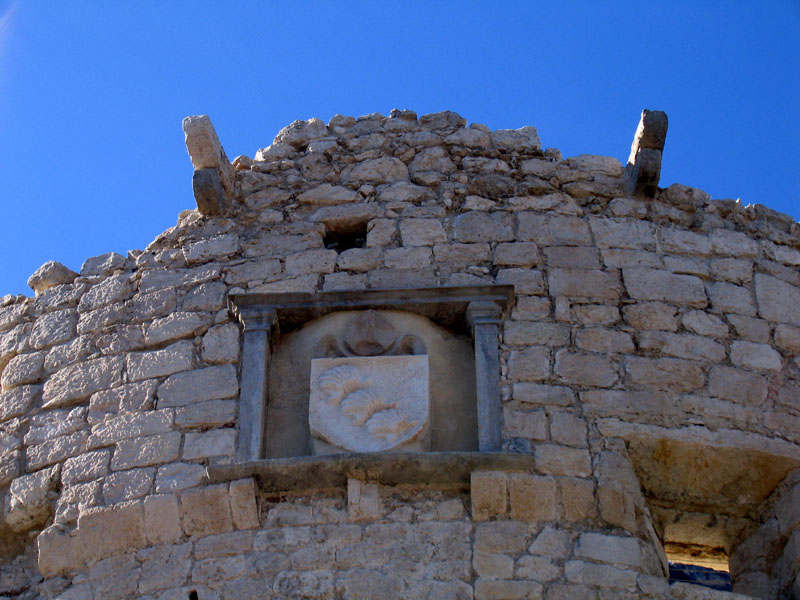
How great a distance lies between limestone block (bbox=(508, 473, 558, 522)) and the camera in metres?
5.81

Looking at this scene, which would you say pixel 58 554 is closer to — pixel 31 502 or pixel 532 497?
pixel 31 502

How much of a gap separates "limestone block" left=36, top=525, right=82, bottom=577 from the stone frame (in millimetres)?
872

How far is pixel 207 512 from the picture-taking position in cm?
594

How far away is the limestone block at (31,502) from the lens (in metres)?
6.32

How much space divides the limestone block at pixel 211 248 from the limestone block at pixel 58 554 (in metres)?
1.68

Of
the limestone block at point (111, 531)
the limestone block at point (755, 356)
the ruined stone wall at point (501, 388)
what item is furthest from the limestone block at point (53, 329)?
the limestone block at point (755, 356)

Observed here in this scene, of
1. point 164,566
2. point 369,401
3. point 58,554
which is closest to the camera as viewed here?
point 164,566

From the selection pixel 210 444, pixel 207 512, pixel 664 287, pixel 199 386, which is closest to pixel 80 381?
Answer: pixel 199 386

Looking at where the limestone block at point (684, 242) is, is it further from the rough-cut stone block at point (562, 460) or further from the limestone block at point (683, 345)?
the rough-cut stone block at point (562, 460)

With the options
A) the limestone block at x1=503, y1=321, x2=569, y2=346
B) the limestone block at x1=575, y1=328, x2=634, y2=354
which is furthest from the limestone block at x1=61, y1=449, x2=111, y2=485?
the limestone block at x1=575, y1=328, x2=634, y2=354

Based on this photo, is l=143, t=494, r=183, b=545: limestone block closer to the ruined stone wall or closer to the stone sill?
the ruined stone wall

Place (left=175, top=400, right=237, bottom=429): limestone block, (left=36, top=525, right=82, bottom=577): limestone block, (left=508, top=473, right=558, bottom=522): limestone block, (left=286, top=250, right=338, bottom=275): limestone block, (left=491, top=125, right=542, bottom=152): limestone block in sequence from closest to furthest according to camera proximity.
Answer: (left=508, top=473, right=558, bottom=522): limestone block
(left=36, top=525, right=82, bottom=577): limestone block
(left=175, top=400, right=237, bottom=429): limestone block
(left=286, top=250, right=338, bottom=275): limestone block
(left=491, top=125, right=542, bottom=152): limestone block

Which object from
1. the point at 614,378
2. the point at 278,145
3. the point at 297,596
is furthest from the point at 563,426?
the point at 278,145

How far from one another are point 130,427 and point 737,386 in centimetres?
284
